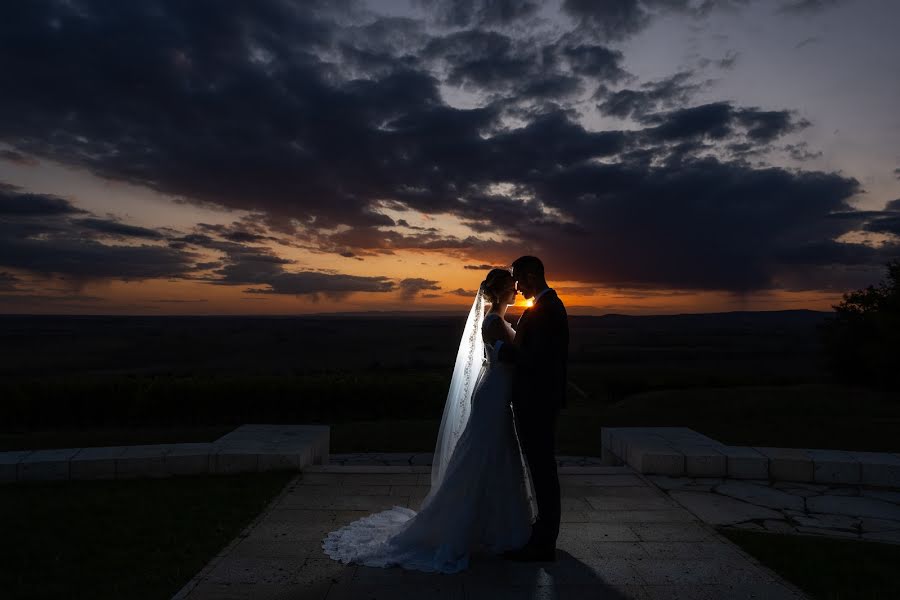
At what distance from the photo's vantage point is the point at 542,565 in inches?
215

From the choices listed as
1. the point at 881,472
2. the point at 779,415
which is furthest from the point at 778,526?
the point at 779,415

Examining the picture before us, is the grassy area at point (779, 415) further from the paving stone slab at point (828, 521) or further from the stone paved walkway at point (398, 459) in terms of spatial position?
the paving stone slab at point (828, 521)

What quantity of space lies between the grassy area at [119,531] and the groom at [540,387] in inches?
116

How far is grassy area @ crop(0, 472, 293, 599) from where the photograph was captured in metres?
5.08

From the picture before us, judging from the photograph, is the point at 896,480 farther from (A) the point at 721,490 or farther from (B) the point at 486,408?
(B) the point at 486,408

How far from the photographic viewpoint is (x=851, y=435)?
12.5m

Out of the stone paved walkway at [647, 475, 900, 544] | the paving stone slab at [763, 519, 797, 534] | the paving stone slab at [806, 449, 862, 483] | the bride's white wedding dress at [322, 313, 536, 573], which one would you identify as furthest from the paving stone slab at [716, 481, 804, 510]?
the bride's white wedding dress at [322, 313, 536, 573]

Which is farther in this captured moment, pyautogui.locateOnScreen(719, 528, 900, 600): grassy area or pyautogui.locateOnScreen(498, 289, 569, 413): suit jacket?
pyautogui.locateOnScreen(498, 289, 569, 413): suit jacket

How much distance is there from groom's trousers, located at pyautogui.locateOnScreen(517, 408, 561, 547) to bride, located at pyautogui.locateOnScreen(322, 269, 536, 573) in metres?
0.16

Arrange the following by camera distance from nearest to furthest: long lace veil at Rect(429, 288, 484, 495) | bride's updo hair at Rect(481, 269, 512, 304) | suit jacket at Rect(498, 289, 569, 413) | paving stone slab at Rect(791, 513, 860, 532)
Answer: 1. suit jacket at Rect(498, 289, 569, 413)
2. bride's updo hair at Rect(481, 269, 512, 304)
3. long lace veil at Rect(429, 288, 484, 495)
4. paving stone slab at Rect(791, 513, 860, 532)

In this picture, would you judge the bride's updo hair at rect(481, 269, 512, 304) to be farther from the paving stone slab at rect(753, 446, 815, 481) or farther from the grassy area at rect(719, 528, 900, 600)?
the paving stone slab at rect(753, 446, 815, 481)

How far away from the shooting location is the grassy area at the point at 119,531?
508 cm

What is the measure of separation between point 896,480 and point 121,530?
9.39 m

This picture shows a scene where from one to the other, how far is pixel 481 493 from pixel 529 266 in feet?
6.63
